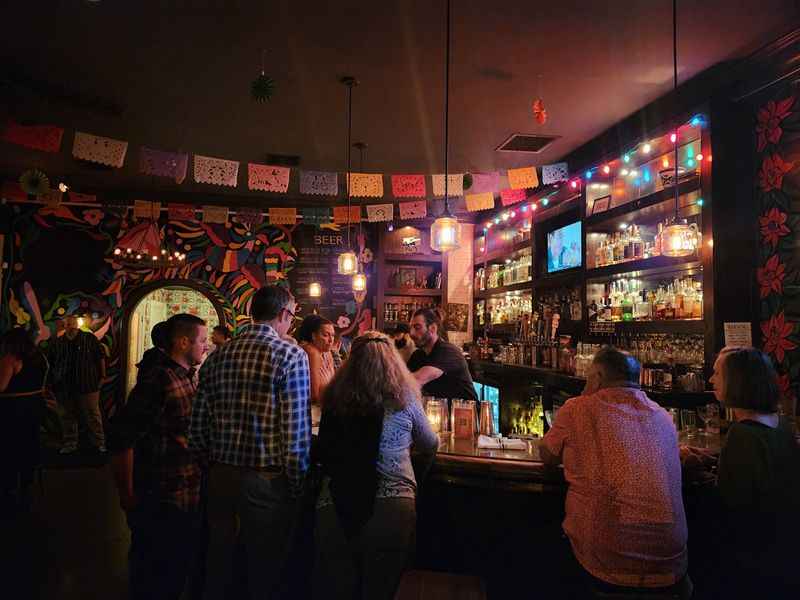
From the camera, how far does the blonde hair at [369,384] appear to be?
221 centimetres

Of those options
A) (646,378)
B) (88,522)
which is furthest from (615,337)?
(88,522)

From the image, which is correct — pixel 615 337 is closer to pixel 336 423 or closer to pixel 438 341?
pixel 438 341

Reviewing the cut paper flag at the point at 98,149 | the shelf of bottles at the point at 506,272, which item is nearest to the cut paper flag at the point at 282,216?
the shelf of bottles at the point at 506,272

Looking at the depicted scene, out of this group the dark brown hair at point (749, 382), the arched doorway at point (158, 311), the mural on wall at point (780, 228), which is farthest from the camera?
the arched doorway at point (158, 311)

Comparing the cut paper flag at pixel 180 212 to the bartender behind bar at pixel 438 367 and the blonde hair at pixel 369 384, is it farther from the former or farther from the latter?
the blonde hair at pixel 369 384

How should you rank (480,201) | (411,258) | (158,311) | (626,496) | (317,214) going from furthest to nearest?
(158,311) < (411,258) < (317,214) < (480,201) < (626,496)

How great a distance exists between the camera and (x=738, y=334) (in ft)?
12.2

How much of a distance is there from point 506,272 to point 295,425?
567 cm

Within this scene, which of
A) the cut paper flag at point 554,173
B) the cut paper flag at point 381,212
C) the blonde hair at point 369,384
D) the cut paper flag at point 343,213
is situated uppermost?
the cut paper flag at point 554,173

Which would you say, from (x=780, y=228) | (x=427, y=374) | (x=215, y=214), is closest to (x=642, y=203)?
(x=780, y=228)

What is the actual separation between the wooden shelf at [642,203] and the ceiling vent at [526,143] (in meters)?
0.85

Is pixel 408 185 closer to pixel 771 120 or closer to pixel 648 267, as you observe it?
pixel 648 267

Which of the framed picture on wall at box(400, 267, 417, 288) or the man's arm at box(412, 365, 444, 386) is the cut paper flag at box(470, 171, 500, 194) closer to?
the framed picture on wall at box(400, 267, 417, 288)

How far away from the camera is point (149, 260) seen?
7590mm
